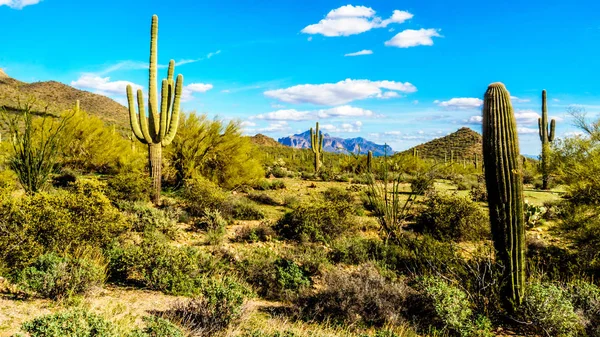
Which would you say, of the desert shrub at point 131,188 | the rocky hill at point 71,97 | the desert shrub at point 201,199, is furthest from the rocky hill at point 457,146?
the desert shrub at point 131,188

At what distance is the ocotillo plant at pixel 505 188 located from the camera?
6.09 metres

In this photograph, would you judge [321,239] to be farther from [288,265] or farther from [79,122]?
[79,122]

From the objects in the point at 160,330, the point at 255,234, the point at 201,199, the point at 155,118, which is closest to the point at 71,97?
the point at 155,118

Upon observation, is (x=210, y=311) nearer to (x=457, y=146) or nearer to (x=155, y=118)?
(x=155, y=118)

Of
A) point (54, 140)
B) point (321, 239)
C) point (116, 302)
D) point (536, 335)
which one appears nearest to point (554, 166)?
point (536, 335)

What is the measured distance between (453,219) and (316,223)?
469cm

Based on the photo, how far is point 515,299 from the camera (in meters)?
6.31

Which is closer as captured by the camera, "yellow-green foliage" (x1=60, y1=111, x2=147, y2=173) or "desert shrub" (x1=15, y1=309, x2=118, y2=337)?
"desert shrub" (x1=15, y1=309, x2=118, y2=337)

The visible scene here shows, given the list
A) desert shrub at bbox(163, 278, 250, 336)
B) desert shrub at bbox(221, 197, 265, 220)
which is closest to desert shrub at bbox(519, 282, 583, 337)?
desert shrub at bbox(163, 278, 250, 336)

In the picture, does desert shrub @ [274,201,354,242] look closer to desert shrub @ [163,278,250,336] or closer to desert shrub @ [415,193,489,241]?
desert shrub @ [415,193,489,241]

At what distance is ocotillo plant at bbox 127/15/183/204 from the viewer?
45.0 feet

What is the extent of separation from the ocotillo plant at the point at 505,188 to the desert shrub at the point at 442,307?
0.92 m

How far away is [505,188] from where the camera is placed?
20.0 ft

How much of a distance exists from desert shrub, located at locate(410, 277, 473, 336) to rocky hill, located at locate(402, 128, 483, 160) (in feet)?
191
